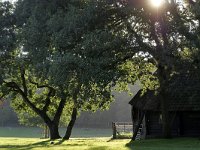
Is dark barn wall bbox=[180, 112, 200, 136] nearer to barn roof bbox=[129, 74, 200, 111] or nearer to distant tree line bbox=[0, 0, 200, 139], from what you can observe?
barn roof bbox=[129, 74, 200, 111]

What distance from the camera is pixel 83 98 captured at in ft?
80.3

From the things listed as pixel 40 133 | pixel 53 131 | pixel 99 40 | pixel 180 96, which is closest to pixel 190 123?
pixel 180 96

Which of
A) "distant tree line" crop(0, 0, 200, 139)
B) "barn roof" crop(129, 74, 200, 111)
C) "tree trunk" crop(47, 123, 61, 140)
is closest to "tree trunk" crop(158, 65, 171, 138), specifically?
"distant tree line" crop(0, 0, 200, 139)

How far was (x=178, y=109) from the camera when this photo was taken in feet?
120

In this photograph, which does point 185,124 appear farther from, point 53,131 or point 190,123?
point 53,131

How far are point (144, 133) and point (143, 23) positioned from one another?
17.6m

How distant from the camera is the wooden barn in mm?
36844

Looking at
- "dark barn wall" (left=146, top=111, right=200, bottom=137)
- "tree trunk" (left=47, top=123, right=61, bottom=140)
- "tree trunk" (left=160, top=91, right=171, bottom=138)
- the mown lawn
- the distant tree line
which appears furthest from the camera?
"tree trunk" (left=47, top=123, right=61, bottom=140)

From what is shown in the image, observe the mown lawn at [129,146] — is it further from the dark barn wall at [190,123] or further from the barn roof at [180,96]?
the dark barn wall at [190,123]

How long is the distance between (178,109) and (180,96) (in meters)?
1.55

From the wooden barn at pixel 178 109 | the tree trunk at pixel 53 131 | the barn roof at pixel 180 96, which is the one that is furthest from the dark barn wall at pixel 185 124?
the tree trunk at pixel 53 131

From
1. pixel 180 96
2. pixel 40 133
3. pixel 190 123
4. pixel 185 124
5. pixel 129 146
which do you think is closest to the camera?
pixel 129 146

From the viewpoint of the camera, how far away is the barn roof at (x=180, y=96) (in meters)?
36.8

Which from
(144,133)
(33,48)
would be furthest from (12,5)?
(144,133)
